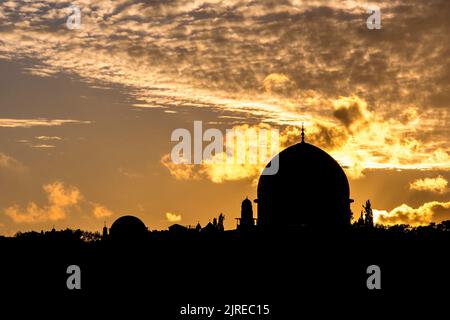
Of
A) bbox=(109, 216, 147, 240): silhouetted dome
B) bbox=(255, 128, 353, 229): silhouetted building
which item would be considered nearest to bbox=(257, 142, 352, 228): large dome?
bbox=(255, 128, 353, 229): silhouetted building

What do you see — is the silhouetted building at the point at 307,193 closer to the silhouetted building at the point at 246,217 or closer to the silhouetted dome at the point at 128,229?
the silhouetted building at the point at 246,217

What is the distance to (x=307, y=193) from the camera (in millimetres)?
58781

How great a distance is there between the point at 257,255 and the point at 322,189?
6.04 meters

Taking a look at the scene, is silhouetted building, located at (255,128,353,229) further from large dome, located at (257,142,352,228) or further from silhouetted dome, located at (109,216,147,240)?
silhouetted dome, located at (109,216,147,240)

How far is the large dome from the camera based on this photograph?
193 feet

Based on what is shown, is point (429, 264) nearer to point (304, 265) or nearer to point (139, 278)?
point (304, 265)

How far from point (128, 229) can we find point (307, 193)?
1385 centimetres

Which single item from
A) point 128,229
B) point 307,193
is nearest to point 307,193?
point 307,193

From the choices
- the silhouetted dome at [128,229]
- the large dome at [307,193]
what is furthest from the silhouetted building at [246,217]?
the silhouetted dome at [128,229]

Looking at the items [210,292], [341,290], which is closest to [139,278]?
[210,292]

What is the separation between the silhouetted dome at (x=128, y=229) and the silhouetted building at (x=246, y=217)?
7.23 m

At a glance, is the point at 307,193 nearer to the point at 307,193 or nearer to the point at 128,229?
the point at 307,193

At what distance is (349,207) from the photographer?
5997 centimetres

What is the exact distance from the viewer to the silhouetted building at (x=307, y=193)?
193 ft
